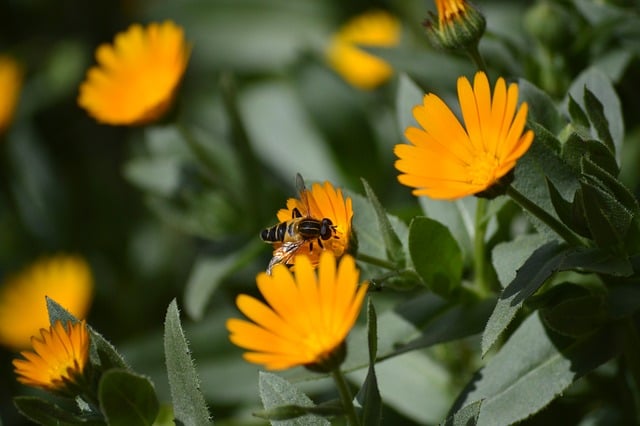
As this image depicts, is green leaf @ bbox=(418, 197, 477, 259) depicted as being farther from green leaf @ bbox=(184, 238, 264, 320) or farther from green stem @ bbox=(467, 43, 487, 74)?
green leaf @ bbox=(184, 238, 264, 320)

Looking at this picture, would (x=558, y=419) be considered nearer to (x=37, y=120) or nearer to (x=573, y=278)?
(x=573, y=278)

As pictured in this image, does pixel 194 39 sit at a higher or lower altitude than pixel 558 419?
higher

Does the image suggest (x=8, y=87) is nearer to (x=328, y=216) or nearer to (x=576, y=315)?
(x=328, y=216)

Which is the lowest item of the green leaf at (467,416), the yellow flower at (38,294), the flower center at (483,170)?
the yellow flower at (38,294)

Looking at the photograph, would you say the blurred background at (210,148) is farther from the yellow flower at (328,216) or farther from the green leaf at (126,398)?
the green leaf at (126,398)

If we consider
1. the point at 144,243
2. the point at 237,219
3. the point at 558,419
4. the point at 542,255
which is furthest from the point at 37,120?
the point at 542,255

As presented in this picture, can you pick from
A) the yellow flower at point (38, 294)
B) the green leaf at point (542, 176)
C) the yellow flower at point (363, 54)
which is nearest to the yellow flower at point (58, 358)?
the green leaf at point (542, 176)
